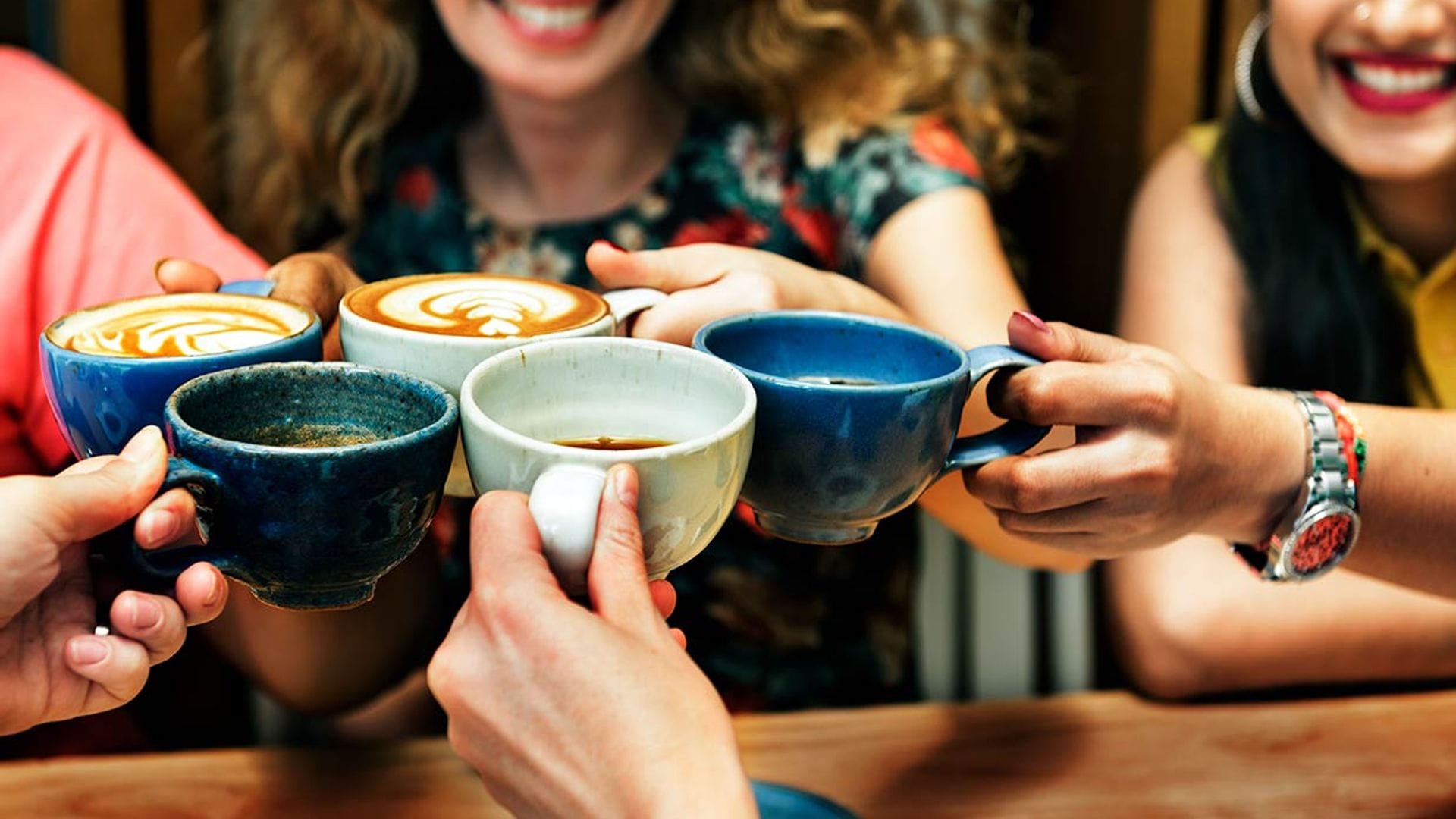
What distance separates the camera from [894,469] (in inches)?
31.0

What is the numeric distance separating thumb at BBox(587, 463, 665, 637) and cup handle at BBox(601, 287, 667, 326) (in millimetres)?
249

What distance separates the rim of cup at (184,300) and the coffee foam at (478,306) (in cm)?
4

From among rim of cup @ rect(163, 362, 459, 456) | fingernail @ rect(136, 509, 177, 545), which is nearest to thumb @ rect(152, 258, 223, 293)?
rim of cup @ rect(163, 362, 459, 456)

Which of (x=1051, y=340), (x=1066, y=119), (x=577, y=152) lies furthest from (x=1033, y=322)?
(x=1066, y=119)

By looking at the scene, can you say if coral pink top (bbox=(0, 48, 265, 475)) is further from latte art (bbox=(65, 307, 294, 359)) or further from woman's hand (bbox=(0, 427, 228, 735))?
woman's hand (bbox=(0, 427, 228, 735))

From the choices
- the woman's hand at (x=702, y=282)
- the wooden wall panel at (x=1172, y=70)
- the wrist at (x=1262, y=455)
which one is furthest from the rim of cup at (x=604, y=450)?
the wooden wall panel at (x=1172, y=70)

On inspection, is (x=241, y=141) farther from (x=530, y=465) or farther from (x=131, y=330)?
(x=530, y=465)

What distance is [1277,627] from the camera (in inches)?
53.5

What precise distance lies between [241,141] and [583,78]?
524 millimetres

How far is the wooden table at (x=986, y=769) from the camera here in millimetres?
1062

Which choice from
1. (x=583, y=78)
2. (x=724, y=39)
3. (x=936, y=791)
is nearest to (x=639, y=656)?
(x=936, y=791)

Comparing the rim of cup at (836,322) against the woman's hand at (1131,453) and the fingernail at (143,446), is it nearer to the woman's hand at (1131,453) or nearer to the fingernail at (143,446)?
the woman's hand at (1131,453)

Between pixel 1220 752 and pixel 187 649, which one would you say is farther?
pixel 187 649

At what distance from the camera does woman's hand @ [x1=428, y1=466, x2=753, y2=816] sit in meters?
0.66
